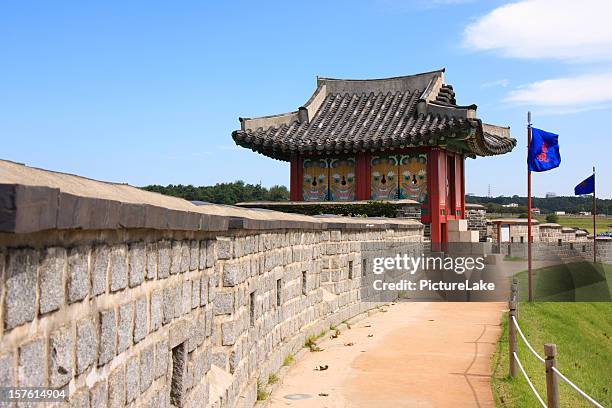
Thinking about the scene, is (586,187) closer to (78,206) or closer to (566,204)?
(78,206)

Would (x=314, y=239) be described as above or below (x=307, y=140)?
below

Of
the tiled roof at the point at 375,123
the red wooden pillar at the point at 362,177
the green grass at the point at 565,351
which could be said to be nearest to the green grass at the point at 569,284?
the green grass at the point at 565,351

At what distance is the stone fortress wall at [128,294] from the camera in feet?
8.81

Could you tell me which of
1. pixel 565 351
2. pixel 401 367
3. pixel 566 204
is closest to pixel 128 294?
pixel 401 367

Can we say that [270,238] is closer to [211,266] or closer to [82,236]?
[211,266]

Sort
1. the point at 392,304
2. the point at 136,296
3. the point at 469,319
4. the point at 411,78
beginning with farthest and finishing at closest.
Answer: the point at 411,78 < the point at 392,304 < the point at 469,319 < the point at 136,296

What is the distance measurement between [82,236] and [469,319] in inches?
550

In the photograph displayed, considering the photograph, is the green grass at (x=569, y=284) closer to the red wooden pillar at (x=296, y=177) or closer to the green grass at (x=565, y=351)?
the green grass at (x=565, y=351)

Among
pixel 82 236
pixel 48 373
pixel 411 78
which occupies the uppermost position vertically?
pixel 411 78

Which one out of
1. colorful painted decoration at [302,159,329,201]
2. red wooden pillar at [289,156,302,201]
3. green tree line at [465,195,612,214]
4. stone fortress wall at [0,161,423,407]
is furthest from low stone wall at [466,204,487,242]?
green tree line at [465,195,612,214]

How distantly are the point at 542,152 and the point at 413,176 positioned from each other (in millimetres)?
5735

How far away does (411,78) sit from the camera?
28234 millimetres

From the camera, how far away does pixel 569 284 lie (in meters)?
24.4

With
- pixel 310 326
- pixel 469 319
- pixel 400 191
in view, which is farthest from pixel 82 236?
pixel 400 191
